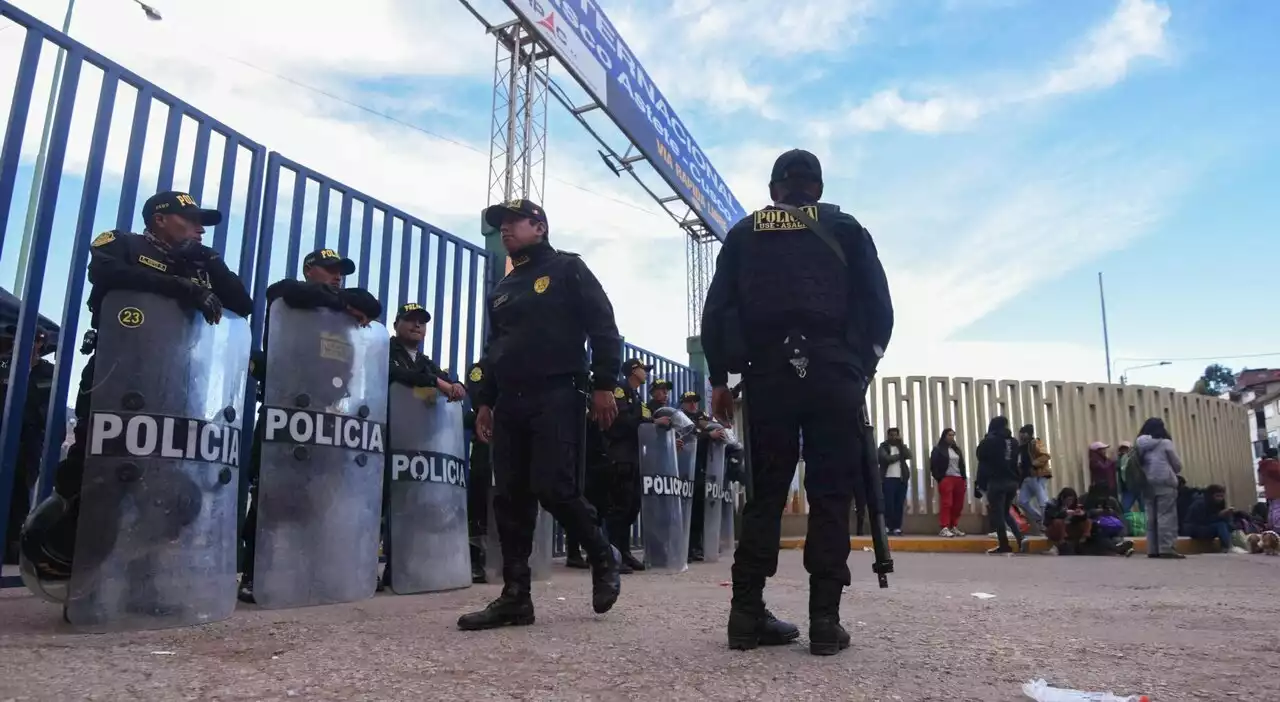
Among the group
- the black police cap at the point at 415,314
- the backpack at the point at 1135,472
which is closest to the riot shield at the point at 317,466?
the black police cap at the point at 415,314

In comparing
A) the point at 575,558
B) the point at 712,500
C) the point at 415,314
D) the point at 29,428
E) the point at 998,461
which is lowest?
the point at 575,558

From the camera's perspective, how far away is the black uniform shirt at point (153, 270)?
11.2 feet

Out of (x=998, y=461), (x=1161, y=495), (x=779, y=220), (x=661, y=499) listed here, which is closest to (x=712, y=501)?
(x=661, y=499)

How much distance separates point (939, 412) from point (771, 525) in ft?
38.5

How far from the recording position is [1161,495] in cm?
939

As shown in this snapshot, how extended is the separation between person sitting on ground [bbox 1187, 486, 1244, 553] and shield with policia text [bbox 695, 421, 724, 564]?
6.80 meters

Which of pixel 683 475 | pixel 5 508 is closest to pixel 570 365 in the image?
pixel 5 508

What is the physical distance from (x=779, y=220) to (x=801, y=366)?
1.80 ft

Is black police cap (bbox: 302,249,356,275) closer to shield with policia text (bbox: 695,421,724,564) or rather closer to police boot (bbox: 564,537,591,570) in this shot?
police boot (bbox: 564,537,591,570)

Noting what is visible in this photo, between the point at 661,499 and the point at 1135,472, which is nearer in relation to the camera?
the point at 661,499

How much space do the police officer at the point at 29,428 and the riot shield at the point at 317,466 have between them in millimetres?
1903

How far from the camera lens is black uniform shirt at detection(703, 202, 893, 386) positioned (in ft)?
9.83

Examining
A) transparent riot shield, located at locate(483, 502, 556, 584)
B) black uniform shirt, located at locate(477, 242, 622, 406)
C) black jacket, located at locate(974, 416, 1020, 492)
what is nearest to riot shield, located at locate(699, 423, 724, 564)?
transparent riot shield, located at locate(483, 502, 556, 584)

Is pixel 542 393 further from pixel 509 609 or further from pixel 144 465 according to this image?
pixel 144 465
